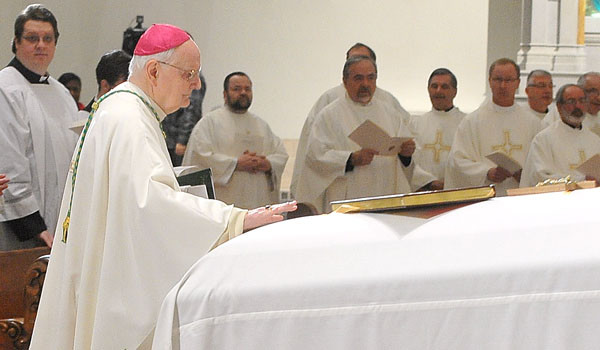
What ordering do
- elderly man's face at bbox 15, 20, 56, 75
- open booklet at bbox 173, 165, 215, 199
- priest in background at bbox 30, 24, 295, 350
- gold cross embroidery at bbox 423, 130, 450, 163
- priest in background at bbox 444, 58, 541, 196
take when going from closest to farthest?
priest in background at bbox 30, 24, 295, 350 < open booklet at bbox 173, 165, 215, 199 < elderly man's face at bbox 15, 20, 56, 75 < priest in background at bbox 444, 58, 541, 196 < gold cross embroidery at bbox 423, 130, 450, 163

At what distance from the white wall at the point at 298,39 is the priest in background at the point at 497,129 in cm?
407

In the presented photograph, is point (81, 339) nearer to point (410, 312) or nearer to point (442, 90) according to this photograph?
point (410, 312)

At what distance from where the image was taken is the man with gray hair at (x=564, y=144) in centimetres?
746

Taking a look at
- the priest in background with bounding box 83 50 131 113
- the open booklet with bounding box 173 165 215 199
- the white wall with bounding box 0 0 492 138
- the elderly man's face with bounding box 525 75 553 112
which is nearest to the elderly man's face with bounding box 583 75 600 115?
the elderly man's face with bounding box 525 75 553 112

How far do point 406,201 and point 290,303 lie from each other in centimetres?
36

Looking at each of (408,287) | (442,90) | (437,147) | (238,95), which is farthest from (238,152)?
(408,287)

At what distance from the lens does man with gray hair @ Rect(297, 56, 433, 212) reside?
7430mm

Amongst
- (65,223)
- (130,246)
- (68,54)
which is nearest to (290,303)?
(130,246)

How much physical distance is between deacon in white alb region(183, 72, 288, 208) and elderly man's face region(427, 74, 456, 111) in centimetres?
146

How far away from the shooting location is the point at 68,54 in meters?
12.1

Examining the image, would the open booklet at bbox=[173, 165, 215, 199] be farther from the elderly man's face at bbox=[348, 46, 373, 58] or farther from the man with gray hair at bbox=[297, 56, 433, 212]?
the elderly man's face at bbox=[348, 46, 373, 58]

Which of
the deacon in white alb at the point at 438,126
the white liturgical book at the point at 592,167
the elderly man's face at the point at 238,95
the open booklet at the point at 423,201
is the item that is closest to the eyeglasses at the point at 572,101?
the deacon in white alb at the point at 438,126

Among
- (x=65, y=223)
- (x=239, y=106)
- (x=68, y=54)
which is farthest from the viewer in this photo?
(x=68, y=54)

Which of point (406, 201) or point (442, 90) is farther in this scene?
point (442, 90)
